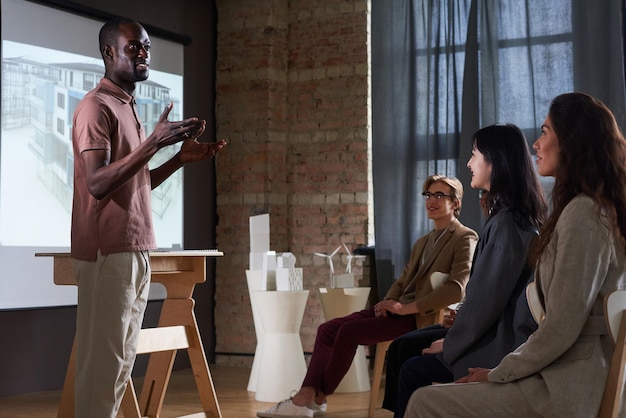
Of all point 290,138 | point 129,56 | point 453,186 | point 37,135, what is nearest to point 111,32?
point 129,56

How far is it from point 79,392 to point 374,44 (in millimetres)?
4047

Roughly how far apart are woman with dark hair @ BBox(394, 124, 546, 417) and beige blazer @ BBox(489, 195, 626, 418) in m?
0.59

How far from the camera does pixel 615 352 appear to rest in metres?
1.94

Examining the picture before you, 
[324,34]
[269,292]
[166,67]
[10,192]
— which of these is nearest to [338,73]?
[324,34]

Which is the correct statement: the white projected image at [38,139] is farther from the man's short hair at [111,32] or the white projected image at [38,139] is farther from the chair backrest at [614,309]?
the chair backrest at [614,309]

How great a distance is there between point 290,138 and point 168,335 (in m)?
3.48

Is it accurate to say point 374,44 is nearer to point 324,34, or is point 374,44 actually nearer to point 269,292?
point 324,34

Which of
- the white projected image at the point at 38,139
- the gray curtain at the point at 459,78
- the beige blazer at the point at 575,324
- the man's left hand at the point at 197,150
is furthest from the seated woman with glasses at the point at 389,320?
the beige blazer at the point at 575,324

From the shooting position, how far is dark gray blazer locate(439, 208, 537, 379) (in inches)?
108

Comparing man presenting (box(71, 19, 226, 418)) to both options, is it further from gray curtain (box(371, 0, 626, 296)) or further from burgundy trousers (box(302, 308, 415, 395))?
gray curtain (box(371, 0, 626, 296))

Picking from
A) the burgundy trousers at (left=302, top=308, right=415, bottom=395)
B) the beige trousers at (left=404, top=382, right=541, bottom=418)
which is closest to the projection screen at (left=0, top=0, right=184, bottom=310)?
the burgundy trousers at (left=302, top=308, right=415, bottom=395)

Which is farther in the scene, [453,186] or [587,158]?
[453,186]

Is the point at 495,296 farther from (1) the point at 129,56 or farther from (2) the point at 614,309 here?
(1) the point at 129,56

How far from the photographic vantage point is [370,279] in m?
6.25
